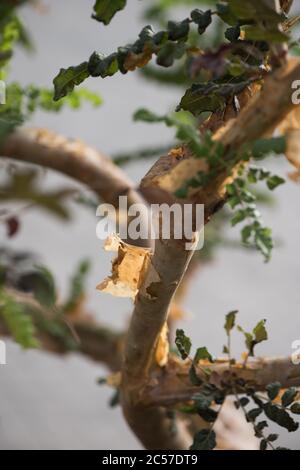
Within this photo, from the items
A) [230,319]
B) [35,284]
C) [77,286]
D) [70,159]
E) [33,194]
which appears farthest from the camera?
[77,286]

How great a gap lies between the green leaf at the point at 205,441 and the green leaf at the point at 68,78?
0.29 m

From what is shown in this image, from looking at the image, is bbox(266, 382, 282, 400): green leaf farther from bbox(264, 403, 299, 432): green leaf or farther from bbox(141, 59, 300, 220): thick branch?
bbox(141, 59, 300, 220): thick branch

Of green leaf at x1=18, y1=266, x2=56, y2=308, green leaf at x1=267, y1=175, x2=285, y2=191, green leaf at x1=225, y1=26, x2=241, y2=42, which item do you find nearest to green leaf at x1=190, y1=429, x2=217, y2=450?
green leaf at x1=267, y1=175, x2=285, y2=191

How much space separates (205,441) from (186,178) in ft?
0.79

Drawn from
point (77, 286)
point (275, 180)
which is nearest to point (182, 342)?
point (275, 180)

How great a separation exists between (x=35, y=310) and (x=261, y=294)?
168cm

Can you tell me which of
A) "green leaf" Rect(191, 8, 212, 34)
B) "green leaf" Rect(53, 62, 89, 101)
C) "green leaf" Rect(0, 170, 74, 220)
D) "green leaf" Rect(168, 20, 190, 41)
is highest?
"green leaf" Rect(191, 8, 212, 34)

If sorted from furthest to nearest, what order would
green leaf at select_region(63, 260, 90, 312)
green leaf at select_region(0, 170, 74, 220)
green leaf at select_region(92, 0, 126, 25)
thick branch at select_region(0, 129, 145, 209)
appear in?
green leaf at select_region(63, 260, 90, 312)
thick branch at select_region(0, 129, 145, 209)
green leaf at select_region(92, 0, 126, 25)
green leaf at select_region(0, 170, 74, 220)

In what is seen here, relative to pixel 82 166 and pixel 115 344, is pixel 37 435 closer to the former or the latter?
pixel 115 344

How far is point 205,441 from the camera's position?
577 millimetres

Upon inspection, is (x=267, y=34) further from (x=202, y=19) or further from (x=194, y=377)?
(x=194, y=377)

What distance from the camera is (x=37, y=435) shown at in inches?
88.0

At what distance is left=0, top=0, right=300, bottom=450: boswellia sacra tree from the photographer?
0.43 metres

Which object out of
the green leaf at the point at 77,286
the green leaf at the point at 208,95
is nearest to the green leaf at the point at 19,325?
the green leaf at the point at 208,95
